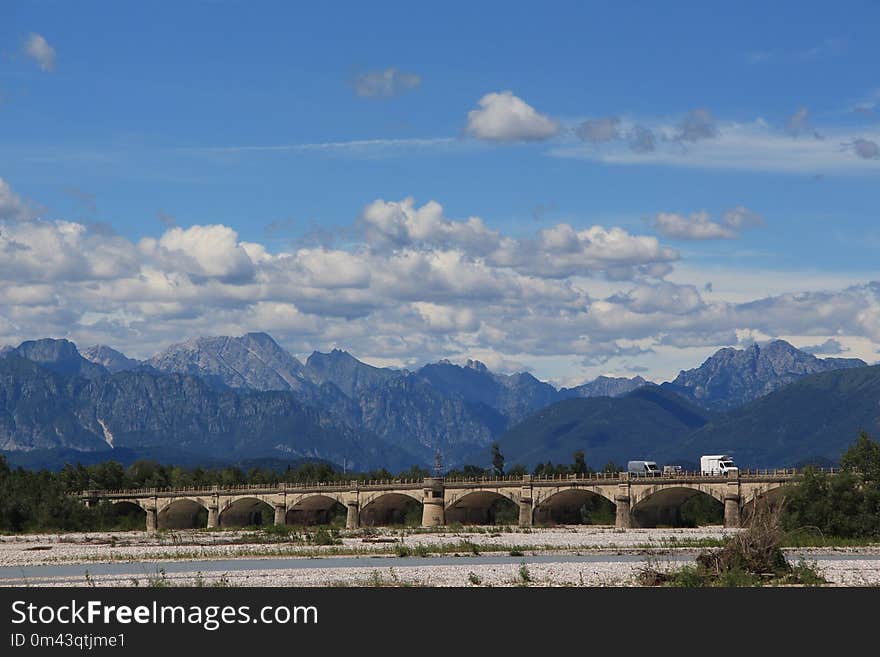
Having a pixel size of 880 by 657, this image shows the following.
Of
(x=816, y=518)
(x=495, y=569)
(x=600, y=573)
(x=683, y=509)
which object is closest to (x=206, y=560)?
(x=495, y=569)

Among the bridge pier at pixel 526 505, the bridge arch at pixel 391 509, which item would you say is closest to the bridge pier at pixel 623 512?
the bridge pier at pixel 526 505

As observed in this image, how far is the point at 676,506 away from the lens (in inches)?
5974

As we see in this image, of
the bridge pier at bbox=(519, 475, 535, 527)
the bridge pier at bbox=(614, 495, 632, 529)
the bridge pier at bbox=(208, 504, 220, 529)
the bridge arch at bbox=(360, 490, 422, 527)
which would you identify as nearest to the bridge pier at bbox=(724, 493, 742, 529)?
the bridge pier at bbox=(614, 495, 632, 529)

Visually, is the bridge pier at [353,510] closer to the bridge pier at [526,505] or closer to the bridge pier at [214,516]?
the bridge pier at [526,505]

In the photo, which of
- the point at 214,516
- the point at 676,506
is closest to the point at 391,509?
the point at 214,516

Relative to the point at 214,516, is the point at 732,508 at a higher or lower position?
higher

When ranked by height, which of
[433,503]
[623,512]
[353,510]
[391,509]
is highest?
[433,503]

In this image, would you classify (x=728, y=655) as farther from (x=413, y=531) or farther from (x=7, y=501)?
(x=7, y=501)

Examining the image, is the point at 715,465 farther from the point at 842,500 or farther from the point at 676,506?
the point at 842,500

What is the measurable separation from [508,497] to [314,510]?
4495cm

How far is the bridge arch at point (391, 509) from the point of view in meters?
174

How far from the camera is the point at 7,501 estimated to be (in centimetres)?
16762

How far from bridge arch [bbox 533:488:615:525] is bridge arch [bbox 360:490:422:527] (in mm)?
18469

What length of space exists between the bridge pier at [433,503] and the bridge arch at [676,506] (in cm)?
2569
